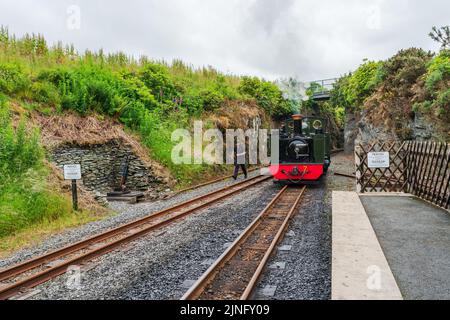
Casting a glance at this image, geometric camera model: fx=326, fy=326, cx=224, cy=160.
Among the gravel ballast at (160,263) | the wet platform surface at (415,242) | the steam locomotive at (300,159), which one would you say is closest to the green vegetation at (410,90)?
the steam locomotive at (300,159)

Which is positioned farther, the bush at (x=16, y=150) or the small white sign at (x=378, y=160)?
the small white sign at (x=378, y=160)

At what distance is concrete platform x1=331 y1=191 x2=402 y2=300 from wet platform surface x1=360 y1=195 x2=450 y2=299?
6.8 inches

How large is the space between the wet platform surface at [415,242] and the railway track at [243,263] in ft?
5.78

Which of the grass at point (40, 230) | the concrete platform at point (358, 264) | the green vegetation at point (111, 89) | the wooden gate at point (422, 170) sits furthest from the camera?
the green vegetation at point (111, 89)

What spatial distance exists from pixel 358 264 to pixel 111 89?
11326mm

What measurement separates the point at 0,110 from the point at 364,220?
32.6 feet

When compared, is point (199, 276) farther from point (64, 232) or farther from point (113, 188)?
point (113, 188)

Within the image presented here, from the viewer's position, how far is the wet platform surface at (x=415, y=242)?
3.73m

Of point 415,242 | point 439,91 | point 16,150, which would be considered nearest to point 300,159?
point 439,91

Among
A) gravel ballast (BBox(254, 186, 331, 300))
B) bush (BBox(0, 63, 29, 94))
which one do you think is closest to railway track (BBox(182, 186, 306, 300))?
gravel ballast (BBox(254, 186, 331, 300))

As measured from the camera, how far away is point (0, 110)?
9.32 m

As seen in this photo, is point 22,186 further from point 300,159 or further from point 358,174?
point 358,174

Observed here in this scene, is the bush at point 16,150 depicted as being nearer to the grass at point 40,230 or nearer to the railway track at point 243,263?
the grass at point 40,230
